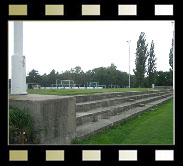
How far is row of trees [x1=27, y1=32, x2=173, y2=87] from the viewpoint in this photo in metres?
12.7

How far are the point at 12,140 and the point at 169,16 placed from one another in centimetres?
240

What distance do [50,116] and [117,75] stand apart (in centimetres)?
1301

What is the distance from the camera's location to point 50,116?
335 cm

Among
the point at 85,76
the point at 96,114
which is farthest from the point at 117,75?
the point at 96,114

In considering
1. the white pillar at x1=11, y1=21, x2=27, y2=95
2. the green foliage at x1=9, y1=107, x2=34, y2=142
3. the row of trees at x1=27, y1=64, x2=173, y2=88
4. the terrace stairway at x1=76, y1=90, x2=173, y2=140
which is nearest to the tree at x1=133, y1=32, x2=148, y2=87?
the row of trees at x1=27, y1=64, x2=173, y2=88

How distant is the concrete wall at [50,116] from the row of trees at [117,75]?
5918 mm

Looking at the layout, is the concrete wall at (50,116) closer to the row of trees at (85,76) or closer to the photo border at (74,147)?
the photo border at (74,147)

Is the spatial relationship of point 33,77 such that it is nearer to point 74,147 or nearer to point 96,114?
point 96,114

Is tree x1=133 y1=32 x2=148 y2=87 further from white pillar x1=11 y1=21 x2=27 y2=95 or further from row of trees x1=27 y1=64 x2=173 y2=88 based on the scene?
white pillar x1=11 y1=21 x2=27 y2=95

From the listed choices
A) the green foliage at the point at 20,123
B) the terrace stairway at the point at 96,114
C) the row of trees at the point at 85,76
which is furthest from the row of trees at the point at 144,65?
the green foliage at the point at 20,123

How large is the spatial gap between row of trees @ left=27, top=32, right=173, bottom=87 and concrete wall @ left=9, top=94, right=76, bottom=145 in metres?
5.92
